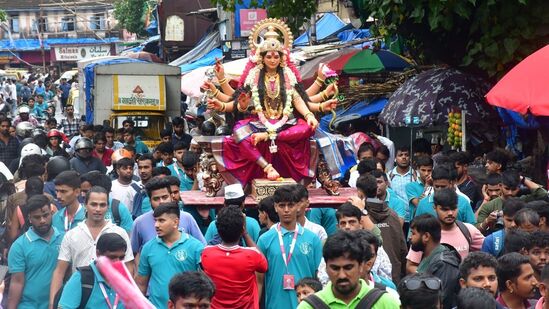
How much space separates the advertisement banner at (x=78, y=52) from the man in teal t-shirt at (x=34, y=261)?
199ft

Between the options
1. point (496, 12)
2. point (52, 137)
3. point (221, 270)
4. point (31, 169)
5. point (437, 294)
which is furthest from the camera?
point (52, 137)

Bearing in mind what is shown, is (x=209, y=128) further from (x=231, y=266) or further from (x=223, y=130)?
(x=231, y=266)

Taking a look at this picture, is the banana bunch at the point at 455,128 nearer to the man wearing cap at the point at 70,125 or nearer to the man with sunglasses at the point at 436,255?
the man with sunglasses at the point at 436,255

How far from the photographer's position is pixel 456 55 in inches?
669

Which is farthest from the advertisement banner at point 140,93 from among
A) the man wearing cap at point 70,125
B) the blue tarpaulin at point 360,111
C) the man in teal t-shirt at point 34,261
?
the man in teal t-shirt at point 34,261

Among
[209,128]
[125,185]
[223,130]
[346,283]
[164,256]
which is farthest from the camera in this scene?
[209,128]

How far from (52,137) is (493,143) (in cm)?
649

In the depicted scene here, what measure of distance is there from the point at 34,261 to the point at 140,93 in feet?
56.5

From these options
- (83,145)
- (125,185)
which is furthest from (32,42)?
(125,185)

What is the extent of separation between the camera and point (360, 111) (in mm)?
19703

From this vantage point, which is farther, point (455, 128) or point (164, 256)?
point (455, 128)

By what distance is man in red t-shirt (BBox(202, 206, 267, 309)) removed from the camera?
28.0 ft

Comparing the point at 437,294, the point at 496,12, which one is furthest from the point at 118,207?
the point at 496,12

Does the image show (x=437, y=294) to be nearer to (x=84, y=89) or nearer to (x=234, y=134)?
(x=234, y=134)
